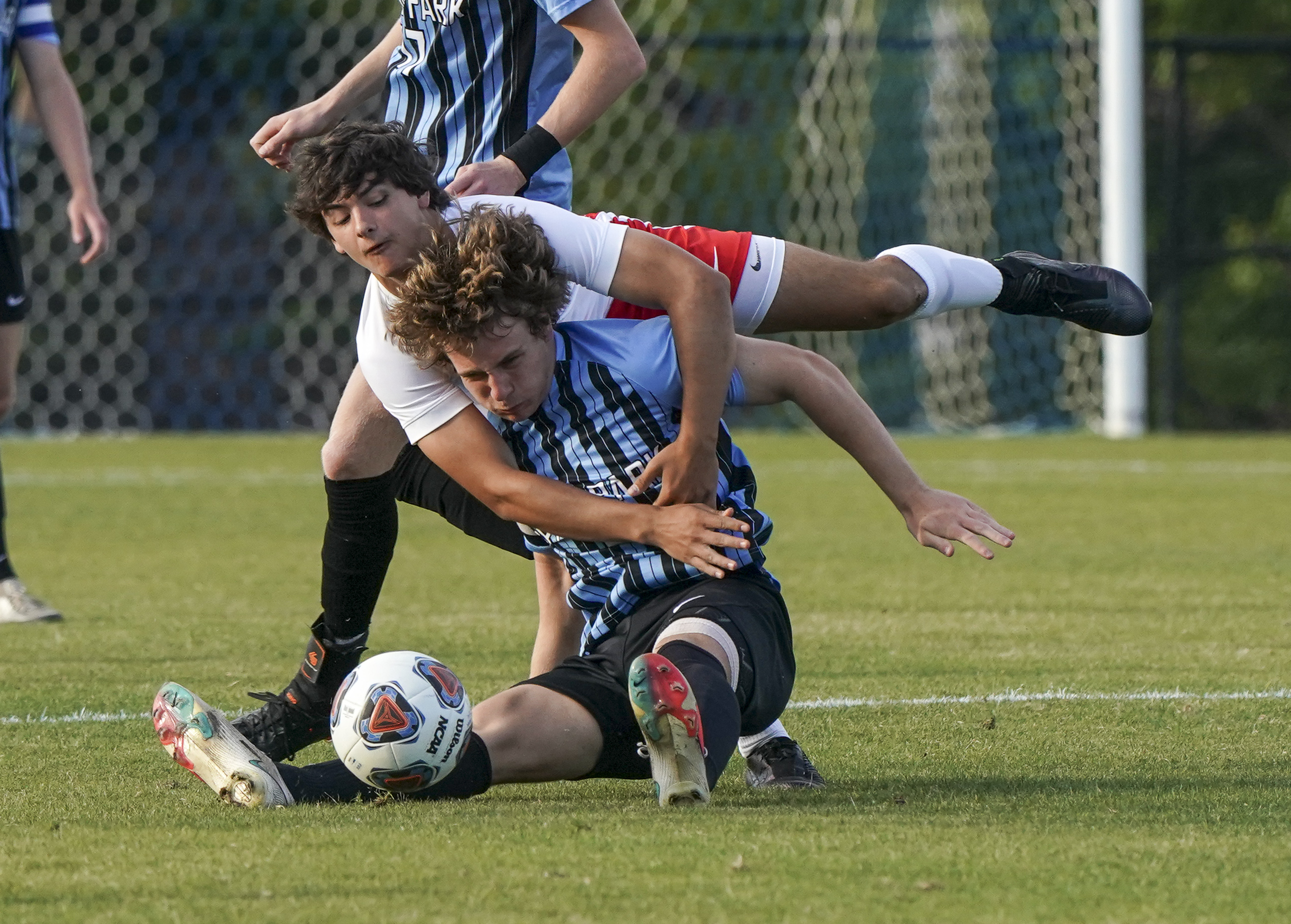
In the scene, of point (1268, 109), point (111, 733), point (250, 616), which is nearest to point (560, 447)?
point (111, 733)

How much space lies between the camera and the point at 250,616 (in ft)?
17.5

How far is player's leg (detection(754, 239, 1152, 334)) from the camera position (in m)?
3.37

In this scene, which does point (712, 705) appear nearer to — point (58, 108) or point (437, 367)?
point (437, 367)

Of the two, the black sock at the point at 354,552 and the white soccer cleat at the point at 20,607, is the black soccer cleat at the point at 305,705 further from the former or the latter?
the white soccer cleat at the point at 20,607

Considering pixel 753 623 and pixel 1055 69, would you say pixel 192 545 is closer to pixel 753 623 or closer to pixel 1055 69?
→ pixel 753 623

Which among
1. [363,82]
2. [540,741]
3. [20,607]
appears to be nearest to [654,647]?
[540,741]

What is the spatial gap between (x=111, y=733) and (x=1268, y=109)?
16.6 metres

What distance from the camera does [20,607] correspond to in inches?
205

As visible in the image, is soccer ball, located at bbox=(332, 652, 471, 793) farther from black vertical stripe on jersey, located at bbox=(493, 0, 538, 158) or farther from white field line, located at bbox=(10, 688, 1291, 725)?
black vertical stripe on jersey, located at bbox=(493, 0, 538, 158)

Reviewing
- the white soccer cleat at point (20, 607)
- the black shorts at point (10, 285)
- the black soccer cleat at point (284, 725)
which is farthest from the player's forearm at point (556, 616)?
the black shorts at point (10, 285)

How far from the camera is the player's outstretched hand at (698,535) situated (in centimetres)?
283

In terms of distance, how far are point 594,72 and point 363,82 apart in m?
0.59

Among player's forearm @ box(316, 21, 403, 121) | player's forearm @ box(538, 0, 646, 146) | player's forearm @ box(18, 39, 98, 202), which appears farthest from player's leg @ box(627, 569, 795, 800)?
player's forearm @ box(18, 39, 98, 202)

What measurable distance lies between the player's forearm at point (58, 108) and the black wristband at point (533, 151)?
236 cm
